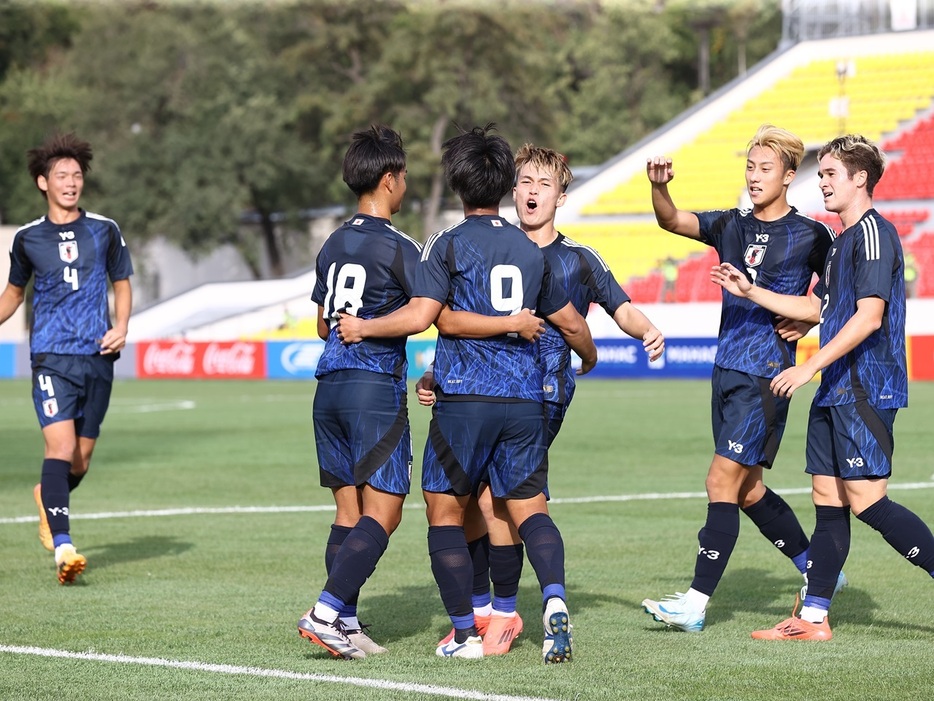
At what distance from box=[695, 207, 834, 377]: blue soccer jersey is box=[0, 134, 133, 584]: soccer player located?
3438 mm

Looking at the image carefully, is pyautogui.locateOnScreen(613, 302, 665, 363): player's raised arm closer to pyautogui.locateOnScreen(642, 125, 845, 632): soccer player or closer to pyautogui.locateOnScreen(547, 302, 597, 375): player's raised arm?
pyautogui.locateOnScreen(547, 302, 597, 375): player's raised arm

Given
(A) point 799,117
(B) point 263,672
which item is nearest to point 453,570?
(B) point 263,672

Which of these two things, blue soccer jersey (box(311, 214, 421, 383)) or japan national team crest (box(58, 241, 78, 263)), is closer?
blue soccer jersey (box(311, 214, 421, 383))

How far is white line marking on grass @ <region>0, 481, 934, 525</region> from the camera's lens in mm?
10844

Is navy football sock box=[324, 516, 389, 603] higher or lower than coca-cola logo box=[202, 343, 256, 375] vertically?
higher

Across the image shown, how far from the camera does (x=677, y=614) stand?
6.27 metres

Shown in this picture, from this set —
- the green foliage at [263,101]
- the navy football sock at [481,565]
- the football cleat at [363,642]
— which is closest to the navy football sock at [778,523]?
the navy football sock at [481,565]

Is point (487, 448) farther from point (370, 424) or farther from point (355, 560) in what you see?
point (355, 560)

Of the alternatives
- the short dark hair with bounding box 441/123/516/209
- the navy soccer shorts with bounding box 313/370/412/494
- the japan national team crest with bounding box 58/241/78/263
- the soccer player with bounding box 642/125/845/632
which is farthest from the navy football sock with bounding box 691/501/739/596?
the japan national team crest with bounding box 58/241/78/263

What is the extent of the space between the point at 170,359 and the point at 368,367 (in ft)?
104

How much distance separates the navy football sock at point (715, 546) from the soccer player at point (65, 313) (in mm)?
3455

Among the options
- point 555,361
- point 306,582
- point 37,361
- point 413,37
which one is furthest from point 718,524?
point 413,37

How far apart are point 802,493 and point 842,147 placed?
5995 mm

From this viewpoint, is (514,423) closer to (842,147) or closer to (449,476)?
(449,476)
